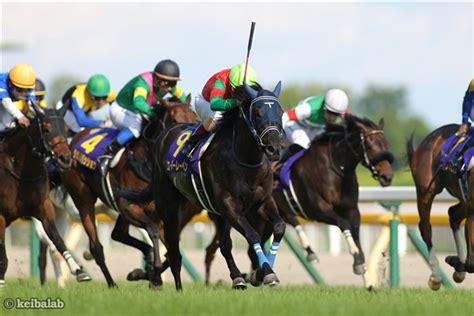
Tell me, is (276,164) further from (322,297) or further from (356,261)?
(322,297)

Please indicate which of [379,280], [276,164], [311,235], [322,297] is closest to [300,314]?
[322,297]

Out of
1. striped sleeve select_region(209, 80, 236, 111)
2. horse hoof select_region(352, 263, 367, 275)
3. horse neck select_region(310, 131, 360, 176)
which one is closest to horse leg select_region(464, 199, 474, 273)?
horse hoof select_region(352, 263, 367, 275)

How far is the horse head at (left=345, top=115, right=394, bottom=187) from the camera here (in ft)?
38.0

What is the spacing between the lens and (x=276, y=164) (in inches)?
492

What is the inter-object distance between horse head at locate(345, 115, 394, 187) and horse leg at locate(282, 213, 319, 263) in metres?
0.91

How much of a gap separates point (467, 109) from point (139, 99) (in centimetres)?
293

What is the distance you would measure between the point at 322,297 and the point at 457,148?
2520 mm

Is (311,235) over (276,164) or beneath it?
beneath

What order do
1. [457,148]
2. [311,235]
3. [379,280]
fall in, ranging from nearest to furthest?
[457,148] → [379,280] → [311,235]

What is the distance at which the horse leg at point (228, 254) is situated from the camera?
9.04 metres

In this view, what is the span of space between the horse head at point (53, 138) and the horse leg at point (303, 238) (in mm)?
2808

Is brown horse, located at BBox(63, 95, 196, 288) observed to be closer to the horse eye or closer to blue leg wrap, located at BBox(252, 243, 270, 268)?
the horse eye

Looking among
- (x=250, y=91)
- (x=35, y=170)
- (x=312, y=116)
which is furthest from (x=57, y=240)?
(x=312, y=116)

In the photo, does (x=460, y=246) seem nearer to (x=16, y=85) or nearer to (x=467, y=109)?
(x=467, y=109)
